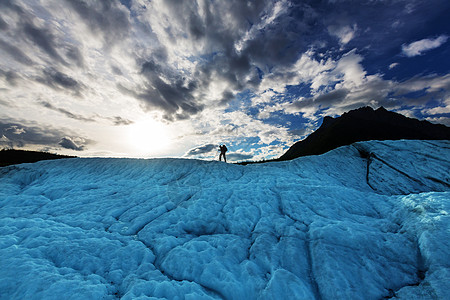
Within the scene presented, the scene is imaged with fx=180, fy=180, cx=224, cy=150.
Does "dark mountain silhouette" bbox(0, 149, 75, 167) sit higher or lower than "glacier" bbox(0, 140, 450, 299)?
higher

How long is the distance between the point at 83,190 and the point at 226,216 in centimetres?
1335

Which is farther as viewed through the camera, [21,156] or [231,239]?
[21,156]

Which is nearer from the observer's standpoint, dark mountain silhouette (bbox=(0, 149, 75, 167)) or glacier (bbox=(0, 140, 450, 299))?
glacier (bbox=(0, 140, 450, 299))

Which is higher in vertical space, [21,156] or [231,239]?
[21,156]

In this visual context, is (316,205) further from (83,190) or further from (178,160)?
(83,190)

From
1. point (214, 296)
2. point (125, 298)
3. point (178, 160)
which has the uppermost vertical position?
point (178, 160)

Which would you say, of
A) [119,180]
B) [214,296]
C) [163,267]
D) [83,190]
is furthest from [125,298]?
[119,180]

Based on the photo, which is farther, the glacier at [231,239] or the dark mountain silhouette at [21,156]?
the dark mountain silhouette at [21,156]

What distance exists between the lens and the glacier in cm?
622

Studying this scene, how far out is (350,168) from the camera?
755 inches

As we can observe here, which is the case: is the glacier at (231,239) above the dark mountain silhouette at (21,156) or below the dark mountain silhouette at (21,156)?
below

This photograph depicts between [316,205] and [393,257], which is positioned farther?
[316,205]

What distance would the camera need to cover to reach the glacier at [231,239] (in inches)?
245

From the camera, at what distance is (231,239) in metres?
9.16
